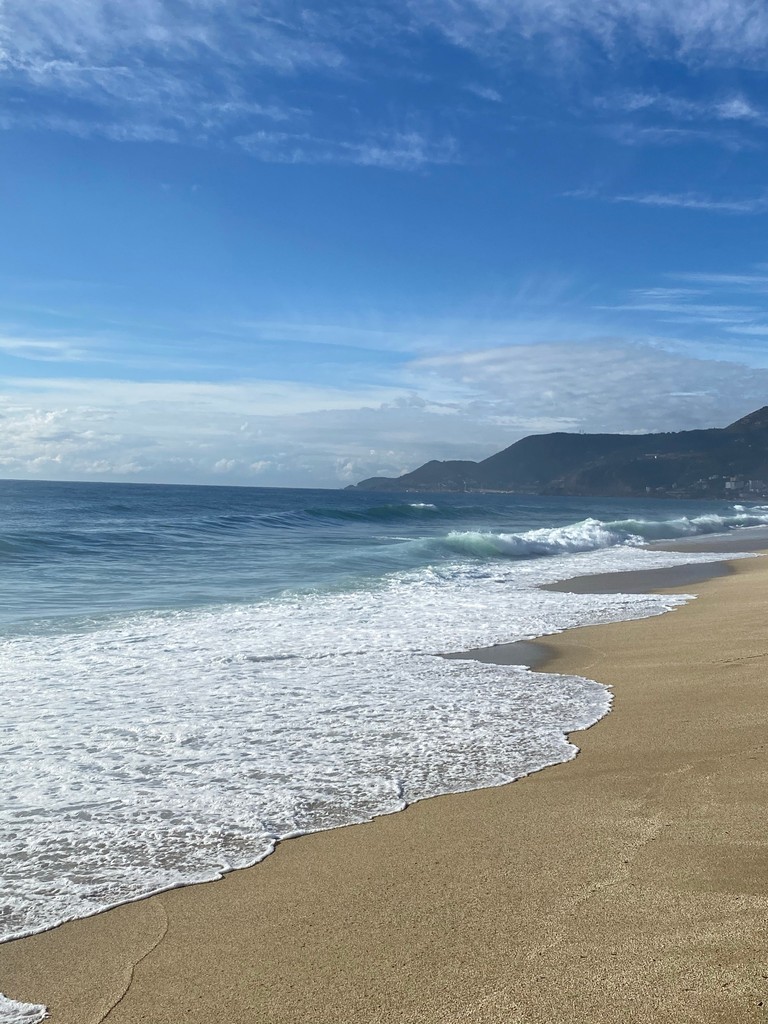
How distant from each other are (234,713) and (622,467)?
486 ft

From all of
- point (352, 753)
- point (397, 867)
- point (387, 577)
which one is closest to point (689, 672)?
point (352, 753)

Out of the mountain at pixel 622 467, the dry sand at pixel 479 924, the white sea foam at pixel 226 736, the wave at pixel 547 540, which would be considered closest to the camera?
the dry sand at pixel 479 924

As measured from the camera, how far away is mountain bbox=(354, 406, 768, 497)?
137125 millimetres

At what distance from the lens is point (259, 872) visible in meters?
3.81

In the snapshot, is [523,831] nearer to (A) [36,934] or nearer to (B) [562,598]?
(A) [36,934]

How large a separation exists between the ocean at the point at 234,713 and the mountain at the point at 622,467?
129 m

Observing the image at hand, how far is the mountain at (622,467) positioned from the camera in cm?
13712

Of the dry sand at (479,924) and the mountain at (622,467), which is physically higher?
the mountain at (622,467)

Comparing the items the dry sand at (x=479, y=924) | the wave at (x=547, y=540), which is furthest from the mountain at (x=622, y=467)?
the dry sand at (x=479, y=924)

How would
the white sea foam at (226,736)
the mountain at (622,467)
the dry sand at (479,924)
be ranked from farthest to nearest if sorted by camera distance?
the mountain at (622,467)
the white sea foam at (226,736)
the dry sand at (479,924)

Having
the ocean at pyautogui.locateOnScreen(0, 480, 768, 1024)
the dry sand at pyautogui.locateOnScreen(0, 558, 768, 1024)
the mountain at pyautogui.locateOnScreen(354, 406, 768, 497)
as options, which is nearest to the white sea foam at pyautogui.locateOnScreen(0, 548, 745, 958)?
the ocean at pyautogui.locateOnScreen(0, 480, 768, 1024)

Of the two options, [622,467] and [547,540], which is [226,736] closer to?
[547,540]

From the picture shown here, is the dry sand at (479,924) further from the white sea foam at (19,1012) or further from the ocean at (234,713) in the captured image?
the ocean at (234,713)

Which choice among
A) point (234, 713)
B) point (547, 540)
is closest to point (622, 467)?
point (547, 540)
